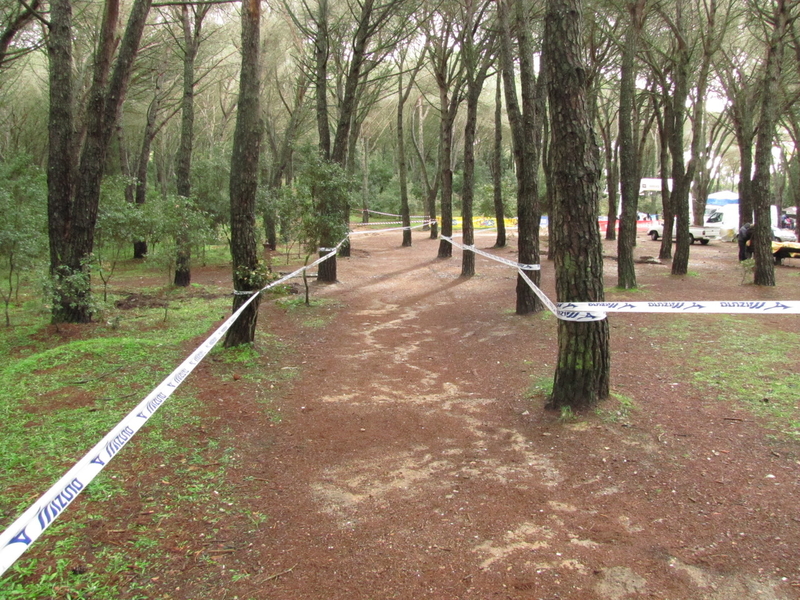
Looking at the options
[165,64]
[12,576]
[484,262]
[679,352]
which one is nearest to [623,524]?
[12,576]

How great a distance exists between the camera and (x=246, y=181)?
7332mm

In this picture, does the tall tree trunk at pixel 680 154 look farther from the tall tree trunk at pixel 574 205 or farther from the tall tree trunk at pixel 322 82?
the tall tree trunk at pixel 574 205

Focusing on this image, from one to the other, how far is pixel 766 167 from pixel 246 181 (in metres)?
11.2

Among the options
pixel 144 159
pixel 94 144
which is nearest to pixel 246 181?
pixel 94 144

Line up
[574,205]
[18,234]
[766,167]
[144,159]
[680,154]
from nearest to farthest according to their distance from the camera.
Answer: [574,205] < [18,234] < [766,167] < [680,154] < [144,159]

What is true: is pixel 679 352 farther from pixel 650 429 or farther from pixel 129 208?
pixel 129 208

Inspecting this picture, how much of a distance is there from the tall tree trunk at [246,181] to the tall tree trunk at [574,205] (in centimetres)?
403

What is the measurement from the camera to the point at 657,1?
1245 centimetres

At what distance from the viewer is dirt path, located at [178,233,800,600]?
Result: 2869mm

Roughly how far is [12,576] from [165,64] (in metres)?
20.2

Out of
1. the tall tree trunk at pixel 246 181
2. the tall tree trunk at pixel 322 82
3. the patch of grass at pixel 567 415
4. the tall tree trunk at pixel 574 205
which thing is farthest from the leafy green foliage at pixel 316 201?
the patch of grass at pixel 567 415

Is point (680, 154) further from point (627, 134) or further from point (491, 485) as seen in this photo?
point (491, 485)

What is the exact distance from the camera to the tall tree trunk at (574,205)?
5004mm

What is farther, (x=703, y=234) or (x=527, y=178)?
(x=703, y=234)
